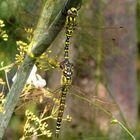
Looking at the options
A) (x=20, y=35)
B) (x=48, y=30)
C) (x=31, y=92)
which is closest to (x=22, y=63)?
(x=48, y=30)

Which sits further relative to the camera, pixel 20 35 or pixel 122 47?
pixel 122 47

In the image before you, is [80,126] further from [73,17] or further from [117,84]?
[73,17]

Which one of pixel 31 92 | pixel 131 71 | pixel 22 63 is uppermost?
pixel 22 63

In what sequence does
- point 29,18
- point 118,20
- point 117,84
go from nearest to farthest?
point 29,18 → point 118,20 → point 117,84

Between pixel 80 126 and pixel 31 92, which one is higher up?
pixel 31 92

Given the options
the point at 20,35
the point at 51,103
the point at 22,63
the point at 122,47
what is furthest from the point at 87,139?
the point at 22,63

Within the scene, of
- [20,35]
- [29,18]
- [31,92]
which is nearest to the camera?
[31,92]

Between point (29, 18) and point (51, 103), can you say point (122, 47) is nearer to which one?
point (29, 18)
